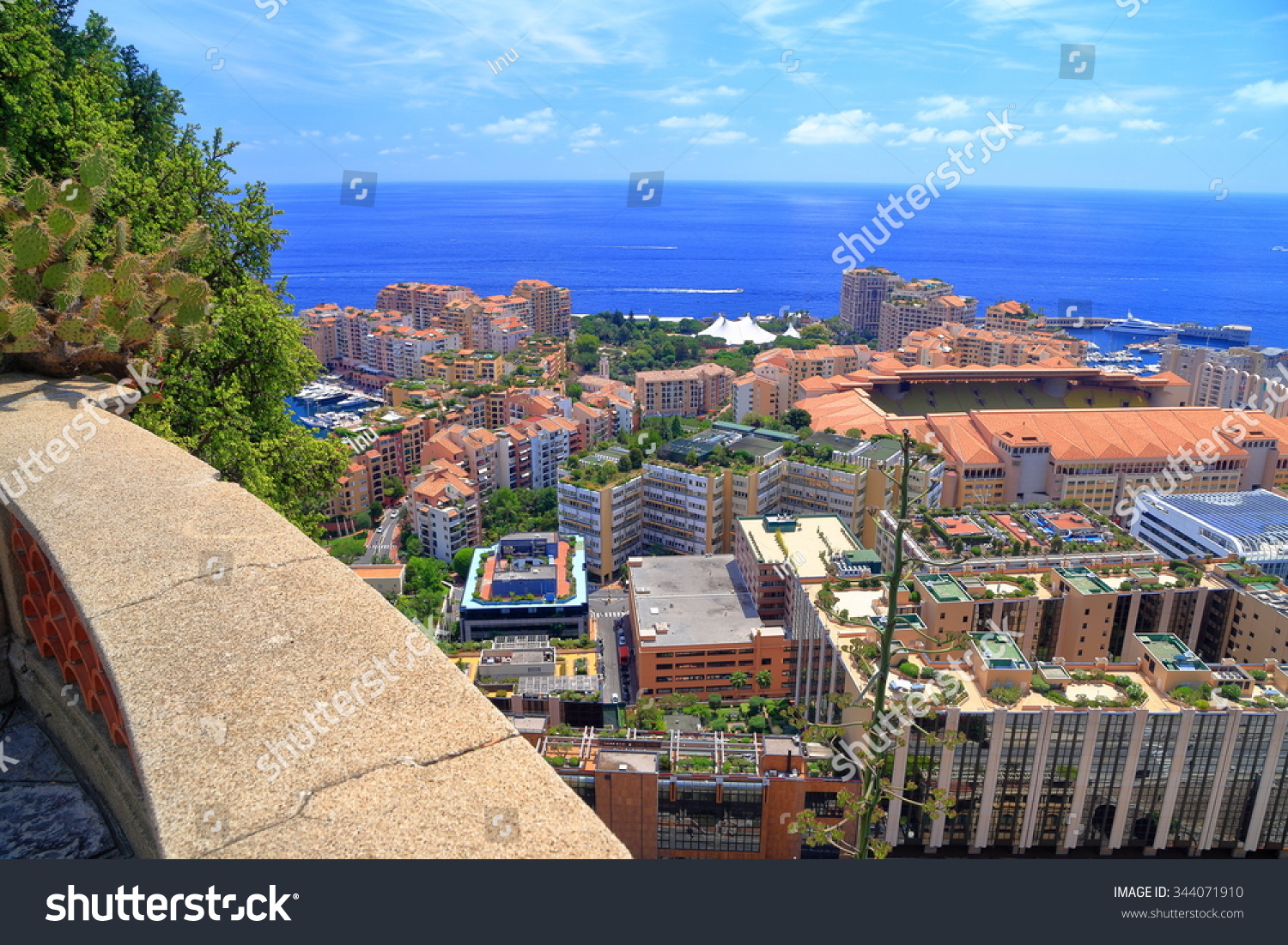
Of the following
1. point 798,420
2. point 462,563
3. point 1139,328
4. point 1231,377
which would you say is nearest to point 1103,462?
point 798,420

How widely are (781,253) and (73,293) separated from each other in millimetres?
56835

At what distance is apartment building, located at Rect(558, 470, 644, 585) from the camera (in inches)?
519

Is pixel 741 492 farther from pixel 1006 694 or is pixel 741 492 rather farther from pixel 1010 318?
pixel 1010 318

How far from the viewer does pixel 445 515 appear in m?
13.9

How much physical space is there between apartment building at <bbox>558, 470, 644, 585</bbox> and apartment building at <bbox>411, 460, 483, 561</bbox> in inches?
69.1

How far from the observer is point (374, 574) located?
12.1 metres

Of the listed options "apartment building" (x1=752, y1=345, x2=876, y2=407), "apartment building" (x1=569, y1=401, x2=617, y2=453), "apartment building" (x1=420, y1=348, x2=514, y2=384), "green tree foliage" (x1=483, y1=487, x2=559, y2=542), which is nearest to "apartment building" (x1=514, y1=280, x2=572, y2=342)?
"apartment building" (x1=420, y1=348, x2=514, y2=384)

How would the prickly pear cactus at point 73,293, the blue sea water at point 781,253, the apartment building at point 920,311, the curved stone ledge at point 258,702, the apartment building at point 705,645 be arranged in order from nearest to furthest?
the curved stone ledge at point 258,702, the prickly pear cactus at point 73,293, the apartment building at point 705,645, the apartment building at point 920,311, the blue sea water at point 781,253

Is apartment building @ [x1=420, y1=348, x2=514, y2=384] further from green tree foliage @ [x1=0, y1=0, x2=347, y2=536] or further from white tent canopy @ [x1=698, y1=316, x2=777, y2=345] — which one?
green tree foliage @ [x1=0, y1=0, x2=347, y2=536]

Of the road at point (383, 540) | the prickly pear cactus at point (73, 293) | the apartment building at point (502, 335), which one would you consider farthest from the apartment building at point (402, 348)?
the prickly pear cactus at point (73, 293)

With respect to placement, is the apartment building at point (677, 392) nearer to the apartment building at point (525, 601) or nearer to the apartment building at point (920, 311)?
the apartment building at point (920, 311)

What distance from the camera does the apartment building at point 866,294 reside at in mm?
32312

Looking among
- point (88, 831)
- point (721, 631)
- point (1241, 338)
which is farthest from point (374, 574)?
point (1241, 338)

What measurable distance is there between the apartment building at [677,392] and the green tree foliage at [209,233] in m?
17.5
